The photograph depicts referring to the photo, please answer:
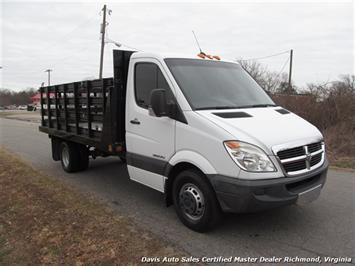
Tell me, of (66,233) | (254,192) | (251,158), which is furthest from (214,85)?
(66,233)

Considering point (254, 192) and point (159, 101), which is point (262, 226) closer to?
point (254, 192)

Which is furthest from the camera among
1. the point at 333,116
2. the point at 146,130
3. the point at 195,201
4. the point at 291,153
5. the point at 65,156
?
the point at 333,116

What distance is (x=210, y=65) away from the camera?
5.17 meters

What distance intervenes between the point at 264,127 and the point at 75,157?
16.9 feet

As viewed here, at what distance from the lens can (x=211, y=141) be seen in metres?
3.97

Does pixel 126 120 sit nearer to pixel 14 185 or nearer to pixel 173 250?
pixel 173 250

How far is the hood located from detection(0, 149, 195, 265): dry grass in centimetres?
153

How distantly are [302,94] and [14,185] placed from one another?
33.2ft

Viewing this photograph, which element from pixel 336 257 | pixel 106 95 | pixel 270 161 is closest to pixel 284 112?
pixel 270 161

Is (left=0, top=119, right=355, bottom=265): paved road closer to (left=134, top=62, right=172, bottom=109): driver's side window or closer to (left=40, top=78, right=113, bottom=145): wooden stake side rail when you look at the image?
(left=40, top=78, right=113, bottom=145): wooden stake side rail

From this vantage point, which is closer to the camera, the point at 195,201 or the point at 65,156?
the point at 195,201

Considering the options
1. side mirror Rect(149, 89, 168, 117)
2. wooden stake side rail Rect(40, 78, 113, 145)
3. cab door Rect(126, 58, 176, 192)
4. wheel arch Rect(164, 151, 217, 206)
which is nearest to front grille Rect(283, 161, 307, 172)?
wheel arch Rect(164, 151, 217, 206)

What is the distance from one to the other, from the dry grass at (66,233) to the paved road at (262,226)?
0.30 meters

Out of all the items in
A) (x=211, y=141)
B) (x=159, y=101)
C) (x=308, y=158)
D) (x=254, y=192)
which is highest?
(x=159, y=101)
